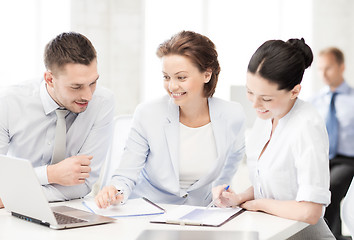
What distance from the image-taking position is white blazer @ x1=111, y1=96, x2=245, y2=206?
93.4 inches

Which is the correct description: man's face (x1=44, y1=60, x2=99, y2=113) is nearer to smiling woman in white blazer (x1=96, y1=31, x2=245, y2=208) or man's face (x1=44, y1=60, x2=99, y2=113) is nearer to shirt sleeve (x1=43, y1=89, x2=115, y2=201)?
shirt sleeve (x1=43, y1=89, x2=115, y2=201)

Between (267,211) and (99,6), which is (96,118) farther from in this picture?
(99,6)

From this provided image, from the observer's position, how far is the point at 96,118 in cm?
238

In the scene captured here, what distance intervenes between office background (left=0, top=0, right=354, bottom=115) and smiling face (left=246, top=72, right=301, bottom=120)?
10.4 feet

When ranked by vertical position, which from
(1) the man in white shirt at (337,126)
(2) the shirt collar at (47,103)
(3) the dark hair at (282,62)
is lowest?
(1) the man in white shirt at (337,126)

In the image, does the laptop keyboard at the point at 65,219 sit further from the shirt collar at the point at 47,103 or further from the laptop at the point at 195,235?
the shirt collar at the point at 47,103

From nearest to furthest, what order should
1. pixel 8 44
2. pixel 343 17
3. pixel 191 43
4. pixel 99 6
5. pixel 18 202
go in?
pixel 18 202 < pixel 191 43 < pixel 8 44 < pixel 99 6 < pixel 343 17

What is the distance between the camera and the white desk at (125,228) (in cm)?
162

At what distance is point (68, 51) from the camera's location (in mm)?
2213

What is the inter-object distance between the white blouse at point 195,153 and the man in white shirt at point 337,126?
Result: 6.09 feet

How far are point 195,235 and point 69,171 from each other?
683 millimetres

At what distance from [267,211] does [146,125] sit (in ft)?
2.46

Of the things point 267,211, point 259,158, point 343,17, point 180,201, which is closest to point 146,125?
point 180,201

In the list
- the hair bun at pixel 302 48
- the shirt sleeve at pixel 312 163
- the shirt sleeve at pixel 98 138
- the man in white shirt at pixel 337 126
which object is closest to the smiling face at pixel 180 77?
the shirt sleeve at pixel 98 138
